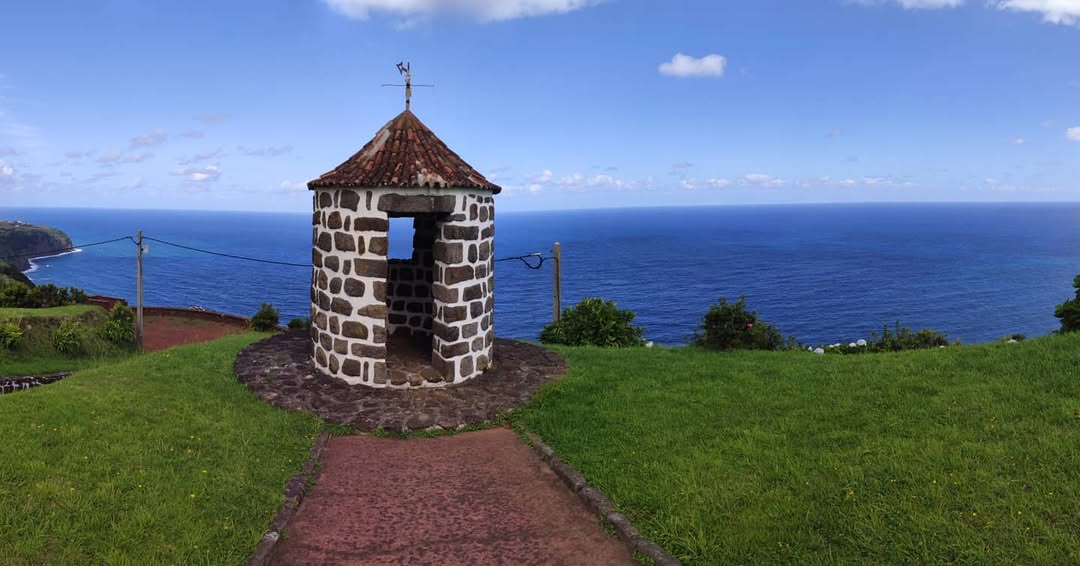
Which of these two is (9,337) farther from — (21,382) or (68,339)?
(21,382)

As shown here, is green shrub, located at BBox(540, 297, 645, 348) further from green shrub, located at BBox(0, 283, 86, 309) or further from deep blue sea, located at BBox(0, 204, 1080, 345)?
green shrub, located at BBox(0, 283, 86, 309)

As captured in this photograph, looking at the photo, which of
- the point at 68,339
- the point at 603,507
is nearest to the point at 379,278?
the point at 603,507

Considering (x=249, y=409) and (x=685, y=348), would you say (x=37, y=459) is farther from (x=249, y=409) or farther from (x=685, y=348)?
(x=685, y=348)

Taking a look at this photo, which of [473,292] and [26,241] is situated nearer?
[473,292]

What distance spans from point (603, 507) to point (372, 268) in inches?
237

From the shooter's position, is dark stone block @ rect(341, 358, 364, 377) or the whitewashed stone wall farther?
dark stone block @ rect(341, 358, 364, 377)

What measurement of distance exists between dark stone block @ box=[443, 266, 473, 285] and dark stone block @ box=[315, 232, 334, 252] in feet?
7.22

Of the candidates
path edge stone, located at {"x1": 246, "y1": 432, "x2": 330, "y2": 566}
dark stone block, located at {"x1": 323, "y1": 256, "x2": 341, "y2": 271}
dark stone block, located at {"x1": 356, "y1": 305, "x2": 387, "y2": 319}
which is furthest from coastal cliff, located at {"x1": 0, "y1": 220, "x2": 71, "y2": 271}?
path edge stone, located at {"x1": 246, "y1": 432, "x2": 330, "y2": 566}

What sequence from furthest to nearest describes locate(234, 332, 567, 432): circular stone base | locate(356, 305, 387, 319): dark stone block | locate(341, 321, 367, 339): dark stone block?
locate(341, 321, 367, 339): dark stone block
locate(356, 305, 387, 319): dark stone block
locate(234, 332, 567, 432): circular stone base

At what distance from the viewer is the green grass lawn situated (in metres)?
5.27

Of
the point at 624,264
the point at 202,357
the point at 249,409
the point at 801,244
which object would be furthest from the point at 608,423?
the point at 801,244

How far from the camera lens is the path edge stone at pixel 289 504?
5.45 metres

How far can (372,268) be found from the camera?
411 inches

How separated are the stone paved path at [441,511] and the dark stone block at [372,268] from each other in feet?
10.0
